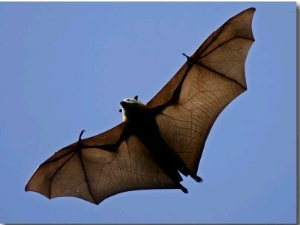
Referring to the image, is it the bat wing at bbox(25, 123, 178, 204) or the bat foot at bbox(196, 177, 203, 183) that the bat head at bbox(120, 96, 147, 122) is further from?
the bat foot at bbox(196, 177, 203, 183)

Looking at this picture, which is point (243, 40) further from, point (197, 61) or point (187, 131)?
point (187, 131)

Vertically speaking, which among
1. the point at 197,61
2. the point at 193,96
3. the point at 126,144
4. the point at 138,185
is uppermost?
the point at 197,61

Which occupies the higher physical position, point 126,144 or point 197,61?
point 197,61

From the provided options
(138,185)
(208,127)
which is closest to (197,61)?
(208,127)

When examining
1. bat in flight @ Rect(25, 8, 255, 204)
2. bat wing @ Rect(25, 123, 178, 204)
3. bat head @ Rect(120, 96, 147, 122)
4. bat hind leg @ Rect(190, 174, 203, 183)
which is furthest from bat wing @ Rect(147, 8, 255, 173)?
→ bat wing @ Rect(25, 123, 178, 204)

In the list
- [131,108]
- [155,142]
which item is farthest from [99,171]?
[131,108]

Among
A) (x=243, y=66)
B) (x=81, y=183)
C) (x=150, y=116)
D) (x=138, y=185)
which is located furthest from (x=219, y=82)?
(x=81, y=183)

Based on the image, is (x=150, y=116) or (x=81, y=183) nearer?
(x=150, y=116)
